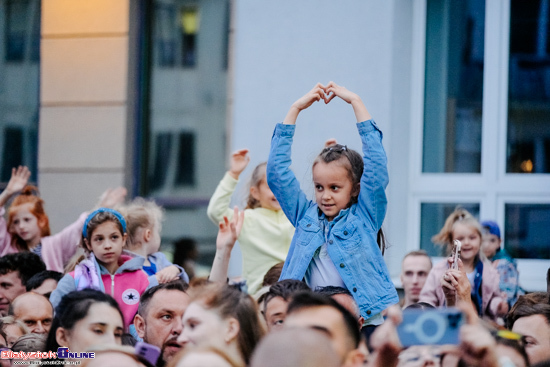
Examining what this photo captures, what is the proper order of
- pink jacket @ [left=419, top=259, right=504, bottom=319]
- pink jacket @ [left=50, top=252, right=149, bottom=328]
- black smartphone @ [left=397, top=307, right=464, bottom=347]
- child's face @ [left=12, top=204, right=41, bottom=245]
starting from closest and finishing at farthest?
black smartphone @ [left=397, top=307, right=464, bottom=347] < pink jacket @ [left=50, top=252, right=149, bottom=328] < pink jacket @ [left=419, top=259, right=504, bottom=319] < child's face @ [left=12, top=204, right=41, bottom=245]

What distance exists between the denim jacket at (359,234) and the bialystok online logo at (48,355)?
1188mm

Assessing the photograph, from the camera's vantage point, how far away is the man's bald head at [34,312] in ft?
13.3

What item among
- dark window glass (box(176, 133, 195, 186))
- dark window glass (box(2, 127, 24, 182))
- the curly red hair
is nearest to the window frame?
dark window glass (box(176, 133, 195, 186))

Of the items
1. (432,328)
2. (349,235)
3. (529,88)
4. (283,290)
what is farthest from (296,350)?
(529,88)

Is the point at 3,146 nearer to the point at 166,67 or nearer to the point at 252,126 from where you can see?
the point at 166,67

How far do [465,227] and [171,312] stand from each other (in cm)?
249

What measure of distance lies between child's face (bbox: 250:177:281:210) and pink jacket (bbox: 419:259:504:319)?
3.88ft

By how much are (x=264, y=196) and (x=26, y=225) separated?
196 cm

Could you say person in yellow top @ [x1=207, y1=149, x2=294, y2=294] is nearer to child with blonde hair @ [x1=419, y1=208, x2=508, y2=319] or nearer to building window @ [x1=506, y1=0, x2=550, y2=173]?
child with blonde hair @ [x1=419, y1=208, x2=508, y2=319]

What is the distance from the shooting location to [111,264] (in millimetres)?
4395

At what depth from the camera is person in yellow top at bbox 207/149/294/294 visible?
5055mm

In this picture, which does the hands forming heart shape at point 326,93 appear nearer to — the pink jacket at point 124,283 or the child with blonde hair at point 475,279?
the pink jacket at point 124,283

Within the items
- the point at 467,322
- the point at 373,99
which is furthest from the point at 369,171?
the point at 373,99

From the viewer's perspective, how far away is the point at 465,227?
209 inches
